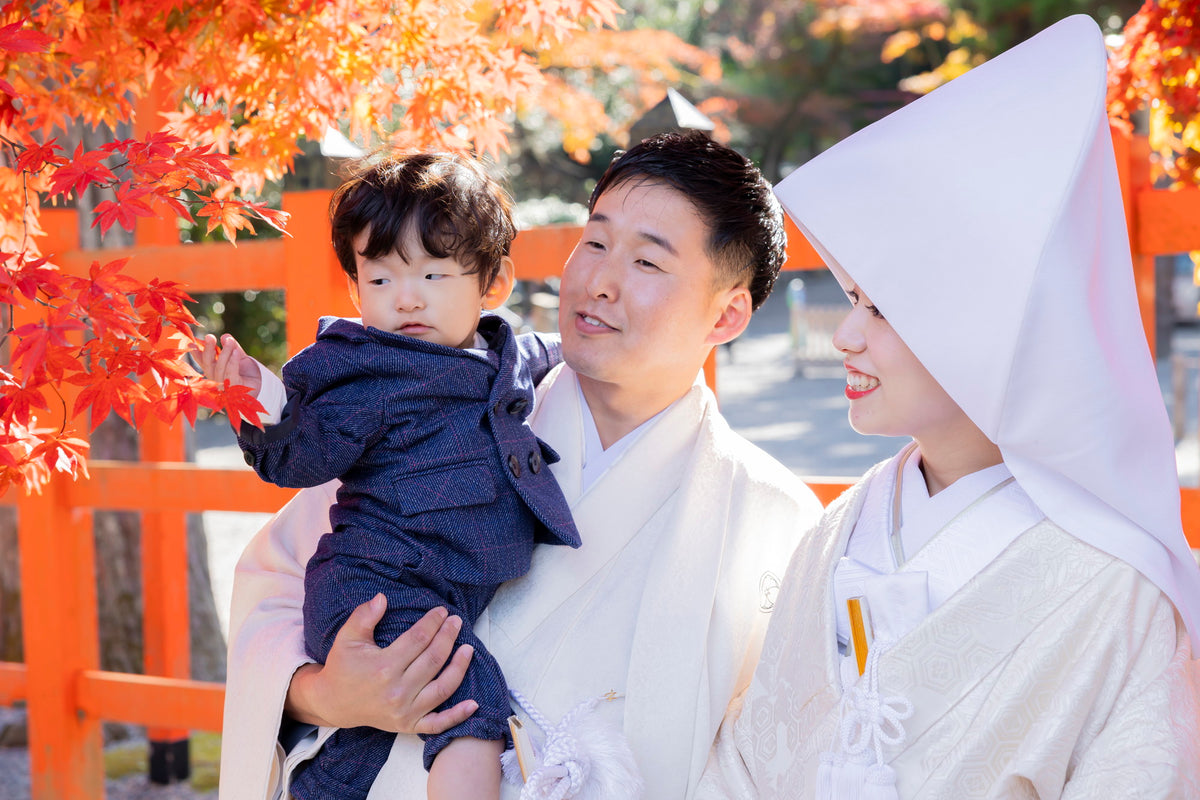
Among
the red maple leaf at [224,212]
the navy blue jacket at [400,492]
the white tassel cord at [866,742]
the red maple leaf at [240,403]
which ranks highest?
the red maple leaf at [224,212]

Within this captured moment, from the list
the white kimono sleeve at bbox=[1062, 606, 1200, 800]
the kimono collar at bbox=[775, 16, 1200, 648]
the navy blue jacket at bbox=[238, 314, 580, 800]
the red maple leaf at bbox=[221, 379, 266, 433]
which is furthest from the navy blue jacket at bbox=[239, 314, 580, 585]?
the white kimono sleeve at bbox=[1062, 606, 1200, 800]

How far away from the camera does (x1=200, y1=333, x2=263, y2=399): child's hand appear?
1.97 meters

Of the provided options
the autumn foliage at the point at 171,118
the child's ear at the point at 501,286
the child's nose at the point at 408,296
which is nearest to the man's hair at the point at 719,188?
the child's ear at the point at 501,286

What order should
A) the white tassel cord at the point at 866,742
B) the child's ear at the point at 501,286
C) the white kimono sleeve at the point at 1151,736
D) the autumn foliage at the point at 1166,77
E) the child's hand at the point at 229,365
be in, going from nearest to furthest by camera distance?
the white kimono sleeve at the point at 1151,736
the white tassel cord at the point at 866,742
the child's hand at the point at 229,365
the child's ear at the point at 501,286
the autumn foliage at the point at 1166,77

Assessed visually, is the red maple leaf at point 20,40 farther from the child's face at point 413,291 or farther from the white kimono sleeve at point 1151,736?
the white kimono sleeve at point 1151,736

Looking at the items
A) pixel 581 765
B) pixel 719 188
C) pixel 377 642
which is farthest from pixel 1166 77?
pixel 377 642

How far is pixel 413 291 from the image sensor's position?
2.19 metres

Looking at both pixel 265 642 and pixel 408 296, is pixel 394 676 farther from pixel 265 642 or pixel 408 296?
pixel 408 296

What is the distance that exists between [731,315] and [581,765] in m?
1.13

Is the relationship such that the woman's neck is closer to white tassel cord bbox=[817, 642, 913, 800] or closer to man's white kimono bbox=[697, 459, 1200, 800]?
man's white kimono bbox=[697, 459, 1200, 800]

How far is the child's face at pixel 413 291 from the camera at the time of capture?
2.19m

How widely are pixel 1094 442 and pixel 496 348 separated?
1.25 meters

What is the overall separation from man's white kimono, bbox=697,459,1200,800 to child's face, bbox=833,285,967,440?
8.4 inches

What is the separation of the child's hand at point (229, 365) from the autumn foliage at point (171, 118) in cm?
4
